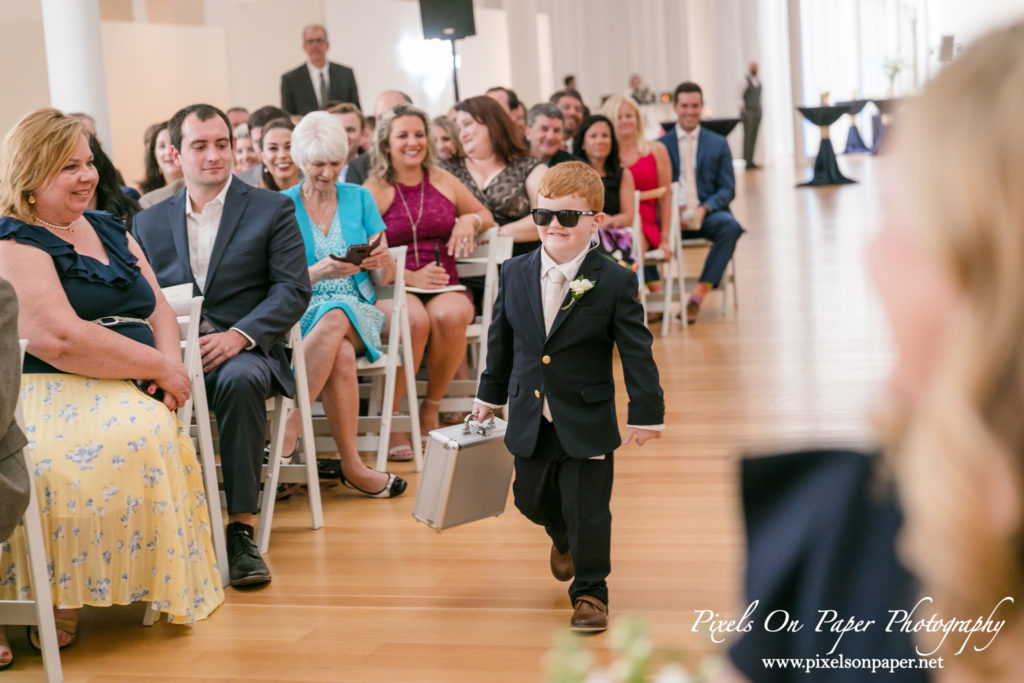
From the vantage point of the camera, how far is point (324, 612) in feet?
11.2

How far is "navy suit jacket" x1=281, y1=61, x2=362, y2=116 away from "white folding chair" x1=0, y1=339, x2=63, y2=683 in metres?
6.69

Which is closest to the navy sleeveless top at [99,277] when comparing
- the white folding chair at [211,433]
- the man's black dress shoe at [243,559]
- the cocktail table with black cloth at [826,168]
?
the white folding chair at [211,433]

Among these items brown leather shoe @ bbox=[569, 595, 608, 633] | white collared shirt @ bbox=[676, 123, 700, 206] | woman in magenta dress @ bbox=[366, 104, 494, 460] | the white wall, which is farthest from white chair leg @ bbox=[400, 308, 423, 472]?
the white wall

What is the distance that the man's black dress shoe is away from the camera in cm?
368

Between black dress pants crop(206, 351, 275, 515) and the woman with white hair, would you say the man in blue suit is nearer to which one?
the woman with white hair

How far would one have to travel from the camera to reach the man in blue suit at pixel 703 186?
8.09m

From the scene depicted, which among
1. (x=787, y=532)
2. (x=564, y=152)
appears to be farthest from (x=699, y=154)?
(x=787, y=532)

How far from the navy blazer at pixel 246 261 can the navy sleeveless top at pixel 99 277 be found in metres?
0.51

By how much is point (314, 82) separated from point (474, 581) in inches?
265

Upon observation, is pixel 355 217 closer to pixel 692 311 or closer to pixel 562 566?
pixel 562 566

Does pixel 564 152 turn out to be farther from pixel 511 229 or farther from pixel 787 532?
pixel 787 532

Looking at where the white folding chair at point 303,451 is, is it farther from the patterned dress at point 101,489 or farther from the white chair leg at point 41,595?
the white chair leg at point 41,595

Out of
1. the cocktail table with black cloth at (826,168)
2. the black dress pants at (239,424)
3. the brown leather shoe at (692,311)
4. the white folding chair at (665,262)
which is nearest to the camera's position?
the black dress pants at (239,424)

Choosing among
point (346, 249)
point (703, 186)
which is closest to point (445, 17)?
point (703, 186)
